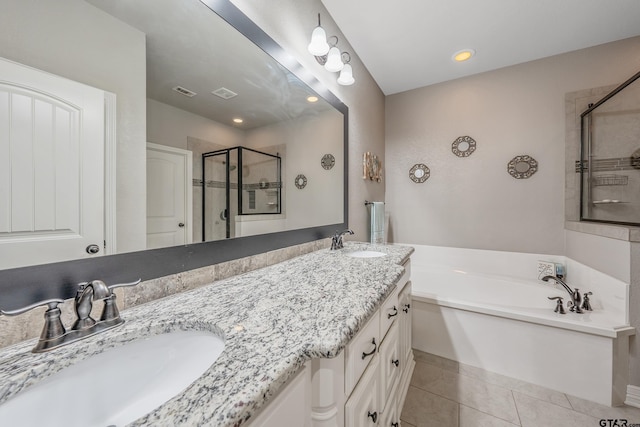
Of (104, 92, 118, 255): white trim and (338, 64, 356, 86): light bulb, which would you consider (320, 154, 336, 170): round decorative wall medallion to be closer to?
(338, 64, 356, 86): light bulb

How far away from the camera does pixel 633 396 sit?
135cm

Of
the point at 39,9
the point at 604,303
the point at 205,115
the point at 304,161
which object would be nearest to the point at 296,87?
the point at 304,161

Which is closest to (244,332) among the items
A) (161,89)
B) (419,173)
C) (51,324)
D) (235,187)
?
(51,324)

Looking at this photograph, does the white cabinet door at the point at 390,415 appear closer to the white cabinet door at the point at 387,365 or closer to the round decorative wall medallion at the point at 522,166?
the white cabinet door at the point at 387,365

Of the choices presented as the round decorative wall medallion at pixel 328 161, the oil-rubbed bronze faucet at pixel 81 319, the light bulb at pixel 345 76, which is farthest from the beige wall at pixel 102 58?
the light bulb at pixel 345 76

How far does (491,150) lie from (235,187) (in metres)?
2.53

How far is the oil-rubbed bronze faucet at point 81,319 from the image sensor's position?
0.46 meters

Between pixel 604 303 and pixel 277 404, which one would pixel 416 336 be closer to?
pixel 604 303

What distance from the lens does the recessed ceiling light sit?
80.9 inches

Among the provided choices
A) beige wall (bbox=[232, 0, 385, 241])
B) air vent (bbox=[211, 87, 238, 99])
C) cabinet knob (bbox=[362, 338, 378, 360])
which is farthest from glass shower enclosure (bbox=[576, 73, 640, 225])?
air vent (bbox=[211, 87, 238, 99])

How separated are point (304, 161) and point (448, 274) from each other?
6.34 feet

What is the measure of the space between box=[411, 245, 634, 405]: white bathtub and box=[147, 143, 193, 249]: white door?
173cm

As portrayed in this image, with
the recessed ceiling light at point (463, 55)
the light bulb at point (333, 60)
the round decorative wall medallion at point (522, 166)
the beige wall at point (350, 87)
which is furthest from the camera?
the round decorative wall medallion at point (522, 166)

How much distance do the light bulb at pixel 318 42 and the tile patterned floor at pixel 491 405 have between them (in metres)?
2.10
